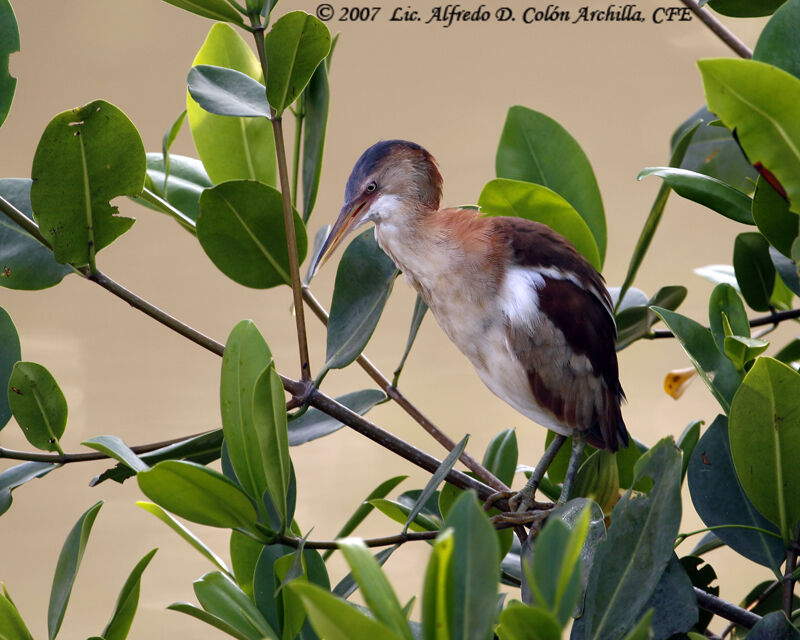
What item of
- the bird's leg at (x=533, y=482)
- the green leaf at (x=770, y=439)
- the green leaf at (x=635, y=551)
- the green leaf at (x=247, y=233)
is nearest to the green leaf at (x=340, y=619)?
the green leaf at (x=635, y=551)

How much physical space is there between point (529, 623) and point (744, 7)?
62 cm

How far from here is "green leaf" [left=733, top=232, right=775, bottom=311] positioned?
2.76ft

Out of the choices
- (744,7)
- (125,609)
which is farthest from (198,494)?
(744,7)

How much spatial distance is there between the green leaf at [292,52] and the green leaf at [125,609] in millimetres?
387

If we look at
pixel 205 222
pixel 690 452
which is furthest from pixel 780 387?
pixel 205 222

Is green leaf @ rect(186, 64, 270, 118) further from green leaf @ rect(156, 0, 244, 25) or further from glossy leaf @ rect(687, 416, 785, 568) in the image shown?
glossy leaf @ rect(687, 416, 785, 568)

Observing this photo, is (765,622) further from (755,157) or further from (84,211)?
(84,211)

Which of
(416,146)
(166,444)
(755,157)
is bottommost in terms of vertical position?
(166,444)

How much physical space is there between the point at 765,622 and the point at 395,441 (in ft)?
1.01

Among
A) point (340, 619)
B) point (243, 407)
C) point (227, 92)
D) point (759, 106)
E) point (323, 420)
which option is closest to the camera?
point (340, 619)

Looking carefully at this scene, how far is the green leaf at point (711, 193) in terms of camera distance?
674 millimetres

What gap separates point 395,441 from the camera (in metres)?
0.73

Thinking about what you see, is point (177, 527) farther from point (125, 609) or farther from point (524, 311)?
point (524, 311)

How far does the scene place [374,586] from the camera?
1.23 feet
